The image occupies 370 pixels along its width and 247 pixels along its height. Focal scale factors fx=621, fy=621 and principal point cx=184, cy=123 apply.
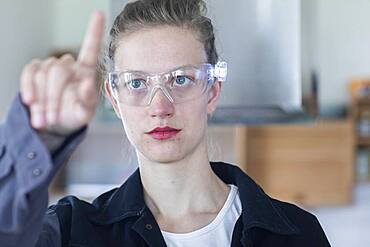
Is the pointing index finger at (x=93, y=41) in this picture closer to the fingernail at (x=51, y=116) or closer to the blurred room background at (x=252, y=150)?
the fingernail at (x=51, y=116)

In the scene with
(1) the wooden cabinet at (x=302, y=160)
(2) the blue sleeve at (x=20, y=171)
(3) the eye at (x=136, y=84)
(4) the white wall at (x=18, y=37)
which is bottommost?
(1) the wooden cabinet at (x=302, y=160)

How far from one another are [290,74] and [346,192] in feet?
6.90

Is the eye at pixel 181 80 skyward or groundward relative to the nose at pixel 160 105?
skyward

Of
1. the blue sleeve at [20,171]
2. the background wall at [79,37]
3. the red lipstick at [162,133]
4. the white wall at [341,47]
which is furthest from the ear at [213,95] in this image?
the white wall at [341,47]

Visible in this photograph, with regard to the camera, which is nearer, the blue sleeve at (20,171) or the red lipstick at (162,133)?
the blue sleeve at (20,171)

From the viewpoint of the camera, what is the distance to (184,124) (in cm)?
95

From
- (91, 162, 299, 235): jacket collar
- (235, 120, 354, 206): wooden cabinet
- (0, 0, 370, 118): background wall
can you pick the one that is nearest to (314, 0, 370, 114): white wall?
(0, 0, 370, 118): background wall

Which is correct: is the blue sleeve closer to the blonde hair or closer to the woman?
the woman

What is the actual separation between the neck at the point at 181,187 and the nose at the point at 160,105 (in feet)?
0.33

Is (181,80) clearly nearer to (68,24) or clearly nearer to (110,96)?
(110,96)

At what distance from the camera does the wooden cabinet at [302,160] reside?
3.32 metres

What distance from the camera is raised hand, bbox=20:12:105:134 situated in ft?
2.03

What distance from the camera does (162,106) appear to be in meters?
0.93

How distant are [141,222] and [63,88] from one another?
425 millimetres
